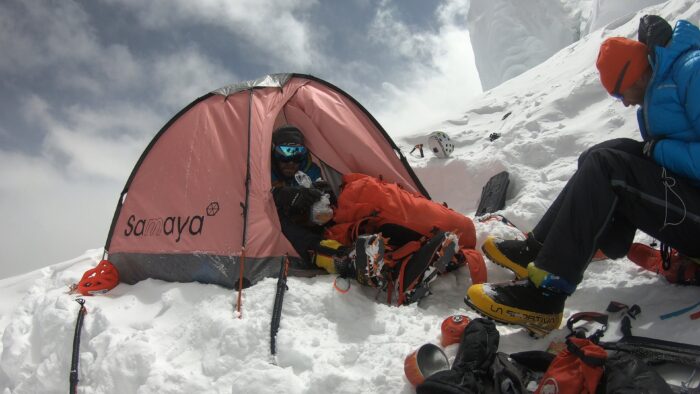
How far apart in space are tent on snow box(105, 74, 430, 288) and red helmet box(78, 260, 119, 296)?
0.29 ft

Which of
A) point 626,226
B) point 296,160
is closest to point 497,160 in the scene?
point 296,160

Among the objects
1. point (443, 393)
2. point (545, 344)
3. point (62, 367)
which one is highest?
point (62, 367)

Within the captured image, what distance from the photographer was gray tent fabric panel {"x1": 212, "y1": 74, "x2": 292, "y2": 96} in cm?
412

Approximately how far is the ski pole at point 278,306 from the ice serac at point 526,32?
22.9m

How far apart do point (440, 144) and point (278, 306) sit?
14.1 feet

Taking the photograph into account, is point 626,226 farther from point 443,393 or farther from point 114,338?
point 114,338

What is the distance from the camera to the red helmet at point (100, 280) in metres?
3.47

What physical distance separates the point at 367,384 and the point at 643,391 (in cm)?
112

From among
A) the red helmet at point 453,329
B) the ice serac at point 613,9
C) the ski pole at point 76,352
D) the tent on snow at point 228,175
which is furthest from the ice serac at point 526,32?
the ski pole at point 76,352

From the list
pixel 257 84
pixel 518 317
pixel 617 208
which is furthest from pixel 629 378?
pixel 257 84

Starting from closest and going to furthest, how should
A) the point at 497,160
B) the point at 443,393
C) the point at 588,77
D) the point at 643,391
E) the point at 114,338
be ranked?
the point at 643,391
the point at 443,393
the point at 114,338
the point at 497,160
the point at 588,77

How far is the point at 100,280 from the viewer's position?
11.7 ft

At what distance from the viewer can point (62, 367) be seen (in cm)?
257

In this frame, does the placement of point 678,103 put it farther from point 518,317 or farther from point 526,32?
point 526,32
